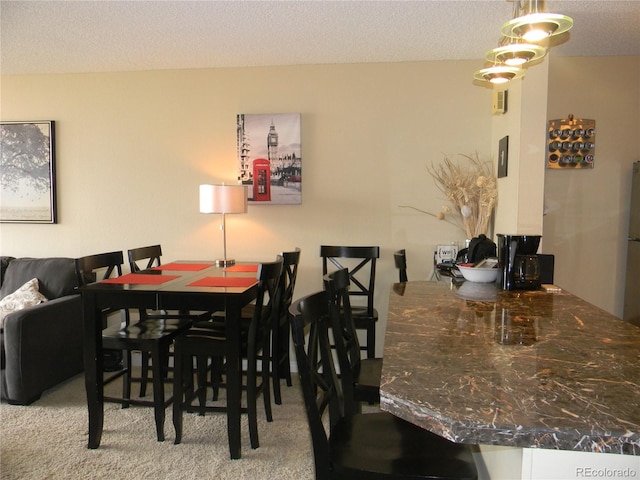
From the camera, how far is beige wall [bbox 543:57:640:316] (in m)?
3.56

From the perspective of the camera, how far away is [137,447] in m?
2.58

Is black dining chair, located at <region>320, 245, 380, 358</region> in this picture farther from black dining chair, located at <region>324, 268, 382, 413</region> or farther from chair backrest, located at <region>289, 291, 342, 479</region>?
chair backrest, located at <region>289, 291, 342, 479</region>

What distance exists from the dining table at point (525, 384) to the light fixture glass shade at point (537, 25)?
1034 millimetres

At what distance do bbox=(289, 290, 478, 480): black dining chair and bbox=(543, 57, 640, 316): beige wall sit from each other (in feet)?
8.93

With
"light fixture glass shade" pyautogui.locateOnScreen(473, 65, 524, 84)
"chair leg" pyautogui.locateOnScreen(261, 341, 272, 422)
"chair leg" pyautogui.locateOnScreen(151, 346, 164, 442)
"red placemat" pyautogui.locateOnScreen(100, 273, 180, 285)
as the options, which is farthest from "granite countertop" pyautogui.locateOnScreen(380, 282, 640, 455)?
"red placemat" pyautogui.locateOnScreen(100, 273, 180, 285)

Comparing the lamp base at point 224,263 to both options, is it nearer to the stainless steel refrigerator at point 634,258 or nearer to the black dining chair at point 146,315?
the black dining chair at point 146,315

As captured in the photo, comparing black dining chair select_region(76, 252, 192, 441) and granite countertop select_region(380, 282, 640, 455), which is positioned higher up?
granite countertop select_region(380, 282, 640, 455)

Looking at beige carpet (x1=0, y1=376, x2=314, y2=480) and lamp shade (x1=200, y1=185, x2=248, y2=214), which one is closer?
beige carpet (x1=0, y1=376, x2=314, y2=480)

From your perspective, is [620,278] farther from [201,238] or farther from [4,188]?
[4,188]

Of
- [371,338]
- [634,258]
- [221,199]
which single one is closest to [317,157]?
[221,199]

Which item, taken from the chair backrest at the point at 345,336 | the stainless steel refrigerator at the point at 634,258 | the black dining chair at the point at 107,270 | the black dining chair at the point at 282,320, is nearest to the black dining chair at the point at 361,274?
the black dining chair at the point at 282,320

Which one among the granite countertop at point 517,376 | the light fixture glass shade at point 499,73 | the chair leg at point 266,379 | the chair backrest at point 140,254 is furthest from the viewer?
the chair backrest at point 140,254

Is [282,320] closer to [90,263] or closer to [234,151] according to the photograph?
[90,263]

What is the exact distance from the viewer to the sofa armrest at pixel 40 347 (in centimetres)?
298
